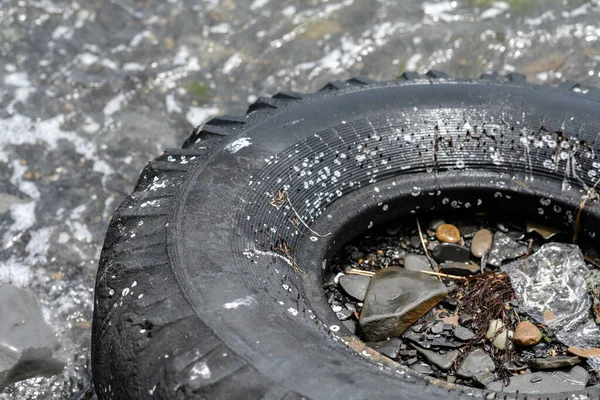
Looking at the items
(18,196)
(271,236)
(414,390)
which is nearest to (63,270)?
(18,196)

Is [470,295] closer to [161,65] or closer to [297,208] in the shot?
[297,208]

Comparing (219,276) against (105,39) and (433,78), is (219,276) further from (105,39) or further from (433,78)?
(105,39)

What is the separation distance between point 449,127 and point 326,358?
1.24 metres

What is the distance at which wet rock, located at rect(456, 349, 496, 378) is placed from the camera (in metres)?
2.32

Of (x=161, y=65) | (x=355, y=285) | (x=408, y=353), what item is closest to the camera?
(x=408, y=353)

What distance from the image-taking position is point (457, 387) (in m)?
1.91

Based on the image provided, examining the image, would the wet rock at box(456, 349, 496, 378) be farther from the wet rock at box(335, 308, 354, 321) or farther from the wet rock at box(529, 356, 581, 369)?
the wet rock at box(335, 308, 354, 321)

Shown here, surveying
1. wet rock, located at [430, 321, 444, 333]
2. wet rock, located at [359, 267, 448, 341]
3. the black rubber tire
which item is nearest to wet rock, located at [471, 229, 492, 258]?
the black rubber tire

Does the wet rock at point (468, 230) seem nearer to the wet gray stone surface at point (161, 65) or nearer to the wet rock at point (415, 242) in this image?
the wet rock at point (415, 242)

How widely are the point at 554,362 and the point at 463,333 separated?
317 mm

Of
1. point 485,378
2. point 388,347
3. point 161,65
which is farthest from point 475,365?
point 161,65

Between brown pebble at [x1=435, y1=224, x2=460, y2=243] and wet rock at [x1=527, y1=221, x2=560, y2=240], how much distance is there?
11.1 inches

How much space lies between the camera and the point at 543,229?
2818mm

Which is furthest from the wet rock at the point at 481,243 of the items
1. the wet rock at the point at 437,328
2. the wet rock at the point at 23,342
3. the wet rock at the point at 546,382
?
the wet rock at the point at 23,342
